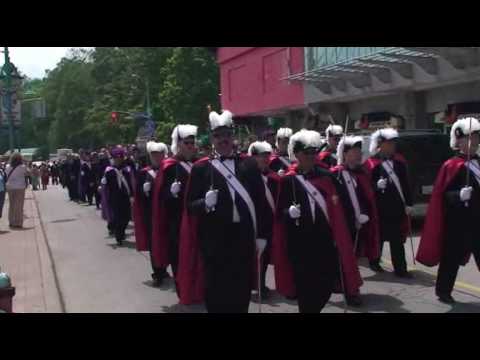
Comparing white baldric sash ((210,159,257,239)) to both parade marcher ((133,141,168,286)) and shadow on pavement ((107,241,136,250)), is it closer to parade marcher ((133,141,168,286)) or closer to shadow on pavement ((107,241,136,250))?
parade marcher ((133,141,168,286))

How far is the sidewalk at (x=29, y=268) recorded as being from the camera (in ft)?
26.7

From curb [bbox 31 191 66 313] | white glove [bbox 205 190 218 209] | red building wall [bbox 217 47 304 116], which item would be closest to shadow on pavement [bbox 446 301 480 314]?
white glove [bbox 205 190 218 209]

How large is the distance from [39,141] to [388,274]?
119 meters

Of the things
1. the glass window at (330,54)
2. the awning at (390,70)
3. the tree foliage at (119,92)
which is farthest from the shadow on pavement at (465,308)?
the tree foliage at (119,92)

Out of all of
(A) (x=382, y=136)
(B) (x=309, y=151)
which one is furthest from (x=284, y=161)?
(B) (x=309, y=151)

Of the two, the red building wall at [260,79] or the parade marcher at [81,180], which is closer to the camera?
the parade marcher at [81,180]

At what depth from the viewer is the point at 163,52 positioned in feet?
204

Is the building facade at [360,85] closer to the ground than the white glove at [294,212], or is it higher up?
higher up

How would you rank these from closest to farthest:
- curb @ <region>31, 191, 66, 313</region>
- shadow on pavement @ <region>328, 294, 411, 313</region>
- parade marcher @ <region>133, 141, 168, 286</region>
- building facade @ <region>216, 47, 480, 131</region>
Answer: shadow on pavement @ <region>328, 294, 411, 313</region> < curb @ <region>31, 191, 66, 313</region> < parade marcher @ <region>133, 141, 168, 286</region> < building facade @ <region>216, 47, 480, 131</region>

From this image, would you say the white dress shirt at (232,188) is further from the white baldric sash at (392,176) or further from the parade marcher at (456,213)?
the white baldric sash at (392,176)

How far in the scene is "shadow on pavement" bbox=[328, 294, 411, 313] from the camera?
731 cm

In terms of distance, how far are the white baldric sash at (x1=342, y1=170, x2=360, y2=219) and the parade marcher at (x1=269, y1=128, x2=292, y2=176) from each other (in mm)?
1809

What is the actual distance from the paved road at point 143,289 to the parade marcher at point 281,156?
1.67 metres

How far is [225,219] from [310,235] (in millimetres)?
789
